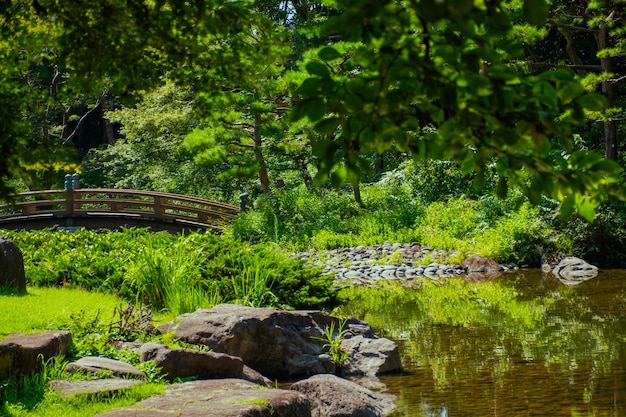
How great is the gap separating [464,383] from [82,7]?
18.4ft

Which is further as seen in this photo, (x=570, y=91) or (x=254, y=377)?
(x=254, y=377)

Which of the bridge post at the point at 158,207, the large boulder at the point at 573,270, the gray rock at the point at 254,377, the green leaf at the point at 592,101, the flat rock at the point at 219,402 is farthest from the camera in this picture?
the bridge post at the point at 158,207

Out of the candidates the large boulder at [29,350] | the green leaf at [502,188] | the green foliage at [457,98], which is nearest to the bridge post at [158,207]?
the large boulder at [29,350]

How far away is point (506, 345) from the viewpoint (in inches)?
370

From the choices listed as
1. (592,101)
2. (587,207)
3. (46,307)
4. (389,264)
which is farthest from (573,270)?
(592,101)

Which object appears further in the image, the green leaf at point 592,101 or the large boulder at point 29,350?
the large boulder at point 29,350

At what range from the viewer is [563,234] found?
54.5 feet

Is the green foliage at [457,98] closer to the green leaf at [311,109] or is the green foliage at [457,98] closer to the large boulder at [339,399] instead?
the green leaf at [311,109]

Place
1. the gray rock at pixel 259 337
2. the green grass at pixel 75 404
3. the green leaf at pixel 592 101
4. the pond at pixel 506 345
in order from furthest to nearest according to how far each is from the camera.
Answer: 1. the gray rock at pixel 259 337
2. the pond at pixel 506 345
3. the green grass at pixel 75 404
4. the green leaf at pixel 592 101

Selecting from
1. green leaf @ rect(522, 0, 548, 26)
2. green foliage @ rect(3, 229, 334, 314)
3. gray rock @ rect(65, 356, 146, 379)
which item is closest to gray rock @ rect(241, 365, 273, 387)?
gray rock @ rect(65, 356, 146, 379)

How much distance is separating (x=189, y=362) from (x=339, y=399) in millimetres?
1301

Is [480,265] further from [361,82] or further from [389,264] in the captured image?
[361,82]

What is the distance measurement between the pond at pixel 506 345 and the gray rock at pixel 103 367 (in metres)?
2.33

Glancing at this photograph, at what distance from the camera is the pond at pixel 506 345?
718cm
